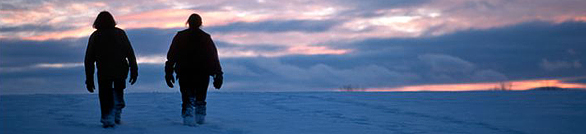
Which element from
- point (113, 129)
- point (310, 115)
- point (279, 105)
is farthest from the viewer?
point (279, 105)

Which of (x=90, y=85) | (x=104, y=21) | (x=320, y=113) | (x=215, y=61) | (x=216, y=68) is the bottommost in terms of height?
(x=320, y=113)

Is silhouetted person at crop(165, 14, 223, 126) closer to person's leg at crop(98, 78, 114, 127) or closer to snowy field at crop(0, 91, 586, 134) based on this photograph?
snowy field at crop(0, 91, 586, 134)

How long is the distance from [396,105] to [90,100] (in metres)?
6.61

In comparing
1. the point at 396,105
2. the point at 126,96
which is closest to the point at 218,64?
the point at 396,105

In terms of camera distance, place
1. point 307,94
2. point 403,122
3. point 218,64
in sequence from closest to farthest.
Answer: point 218,64 → point 403,122 → point 307,94

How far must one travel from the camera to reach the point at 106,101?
32.8ft

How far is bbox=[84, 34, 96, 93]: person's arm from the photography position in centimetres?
1002

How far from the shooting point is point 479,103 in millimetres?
15516

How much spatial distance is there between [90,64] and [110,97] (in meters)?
0.54

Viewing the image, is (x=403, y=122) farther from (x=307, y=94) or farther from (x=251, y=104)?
(x=307, y=94)

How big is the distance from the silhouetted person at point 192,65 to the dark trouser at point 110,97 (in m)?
0.71

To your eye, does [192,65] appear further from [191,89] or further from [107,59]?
[107,59]

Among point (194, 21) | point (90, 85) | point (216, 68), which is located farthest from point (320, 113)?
point (90, 85)

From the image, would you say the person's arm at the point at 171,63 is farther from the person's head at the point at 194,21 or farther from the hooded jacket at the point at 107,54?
the hooded jacket at the point at 107,54
